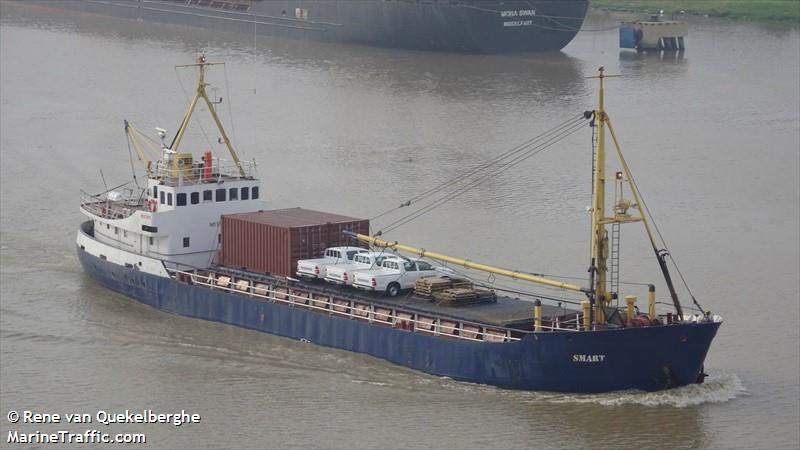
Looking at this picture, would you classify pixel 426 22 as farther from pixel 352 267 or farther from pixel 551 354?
pixel 551 354

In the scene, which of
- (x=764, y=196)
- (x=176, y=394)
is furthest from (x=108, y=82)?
(x=176, y=394)

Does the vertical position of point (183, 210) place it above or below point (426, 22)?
below

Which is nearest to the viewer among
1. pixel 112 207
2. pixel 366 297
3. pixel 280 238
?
pixel 366 297

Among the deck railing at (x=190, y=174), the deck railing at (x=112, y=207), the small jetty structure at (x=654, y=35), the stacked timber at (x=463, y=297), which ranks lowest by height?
the stacked timber at (x=463, y=297)

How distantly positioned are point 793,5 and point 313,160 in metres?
53.9

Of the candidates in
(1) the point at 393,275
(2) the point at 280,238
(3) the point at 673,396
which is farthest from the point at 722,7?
(3) the point at 673,396

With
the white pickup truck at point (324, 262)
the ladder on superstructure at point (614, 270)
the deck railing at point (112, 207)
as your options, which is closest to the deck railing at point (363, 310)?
the white pickup truck at point (324, 262)

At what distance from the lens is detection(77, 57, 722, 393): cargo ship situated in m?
37.9

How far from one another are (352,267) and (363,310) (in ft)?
6.08

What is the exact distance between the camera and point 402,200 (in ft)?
183

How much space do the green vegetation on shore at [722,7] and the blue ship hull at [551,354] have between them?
68.6m

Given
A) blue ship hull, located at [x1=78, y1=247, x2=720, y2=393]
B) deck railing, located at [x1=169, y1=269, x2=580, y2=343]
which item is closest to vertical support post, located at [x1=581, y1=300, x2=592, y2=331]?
deck railing, located at [x1=169, y1=269, x2=580, y2=343]

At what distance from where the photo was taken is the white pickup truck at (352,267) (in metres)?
42.8

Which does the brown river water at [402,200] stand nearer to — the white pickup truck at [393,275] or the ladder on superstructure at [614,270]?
the ladder on superstructure at [614,270]
